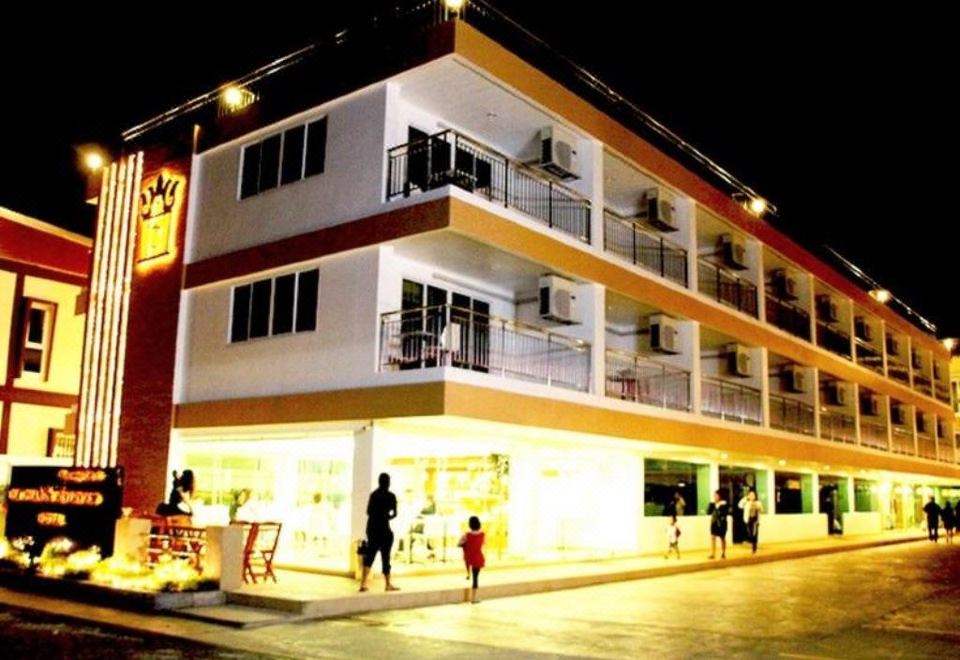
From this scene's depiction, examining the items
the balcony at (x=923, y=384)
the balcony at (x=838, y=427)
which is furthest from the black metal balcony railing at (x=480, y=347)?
the balcony at (x=923, y=384)

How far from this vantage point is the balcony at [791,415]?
96.1 feet

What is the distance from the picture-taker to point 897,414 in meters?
41.1

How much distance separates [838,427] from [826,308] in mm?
4527

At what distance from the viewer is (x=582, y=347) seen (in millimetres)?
19406

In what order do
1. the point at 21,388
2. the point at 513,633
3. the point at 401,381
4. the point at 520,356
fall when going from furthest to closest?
1. the point at 21,388
2. the point at 520,356
3. the point at 401,381
4. the point at 513,633

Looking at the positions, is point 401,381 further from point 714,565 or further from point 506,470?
point 714,565

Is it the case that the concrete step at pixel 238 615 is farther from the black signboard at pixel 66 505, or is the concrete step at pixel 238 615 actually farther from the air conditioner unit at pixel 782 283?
the air conditioner unit at pixel 782 283

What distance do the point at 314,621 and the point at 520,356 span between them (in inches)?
337

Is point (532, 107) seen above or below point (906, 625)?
above

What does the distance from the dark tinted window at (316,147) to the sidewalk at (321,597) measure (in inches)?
316

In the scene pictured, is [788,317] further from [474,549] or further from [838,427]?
[474,549]

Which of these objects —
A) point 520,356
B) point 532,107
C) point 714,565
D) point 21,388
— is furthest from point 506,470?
point 21,388

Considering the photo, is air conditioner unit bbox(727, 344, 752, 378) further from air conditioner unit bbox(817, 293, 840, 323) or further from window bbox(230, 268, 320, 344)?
window bbox(230, 268, 320, 344)

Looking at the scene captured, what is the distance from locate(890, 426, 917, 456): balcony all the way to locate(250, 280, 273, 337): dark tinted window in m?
30.4
